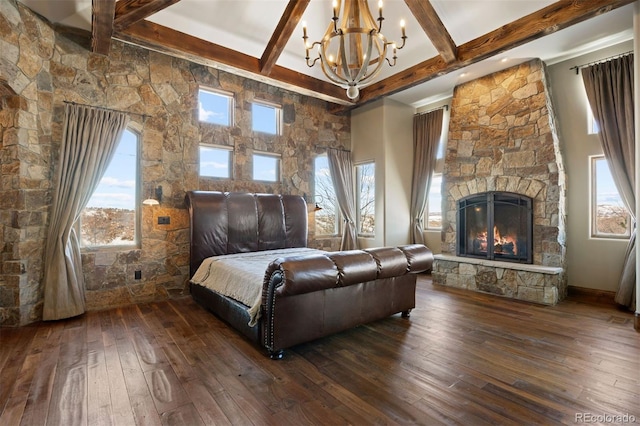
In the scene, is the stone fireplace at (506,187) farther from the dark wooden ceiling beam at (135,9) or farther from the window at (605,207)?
the dark wooden ceiling beam at (135,9)

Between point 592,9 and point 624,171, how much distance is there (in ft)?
6.84

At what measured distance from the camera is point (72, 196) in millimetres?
3729

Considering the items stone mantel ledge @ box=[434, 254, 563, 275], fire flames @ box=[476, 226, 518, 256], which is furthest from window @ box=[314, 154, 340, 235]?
fire flames @ box=[476, 226, 518, 256]

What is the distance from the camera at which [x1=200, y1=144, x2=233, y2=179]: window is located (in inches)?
195

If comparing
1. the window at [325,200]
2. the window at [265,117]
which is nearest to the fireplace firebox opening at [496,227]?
the window at [325,200]

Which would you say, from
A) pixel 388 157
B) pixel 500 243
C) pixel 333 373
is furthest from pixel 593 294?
pixel 333 373

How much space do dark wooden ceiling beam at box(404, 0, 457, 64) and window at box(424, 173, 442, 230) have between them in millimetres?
2496

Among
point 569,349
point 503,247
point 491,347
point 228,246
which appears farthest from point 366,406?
point 503,247

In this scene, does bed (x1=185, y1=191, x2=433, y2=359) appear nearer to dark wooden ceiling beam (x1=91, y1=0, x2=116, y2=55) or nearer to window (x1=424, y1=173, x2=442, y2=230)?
dark wooden ceiling beam (x1=91, y1=0, x2=116, y2=55)

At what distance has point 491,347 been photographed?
2885 mm

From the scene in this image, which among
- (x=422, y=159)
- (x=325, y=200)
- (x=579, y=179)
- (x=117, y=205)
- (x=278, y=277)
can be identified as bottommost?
(x=278, y=277)

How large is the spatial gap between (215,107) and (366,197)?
3442 mm

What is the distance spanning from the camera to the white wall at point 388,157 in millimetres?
6102

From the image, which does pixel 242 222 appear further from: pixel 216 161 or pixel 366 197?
pixel 366 197
